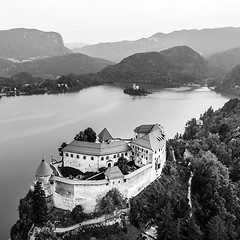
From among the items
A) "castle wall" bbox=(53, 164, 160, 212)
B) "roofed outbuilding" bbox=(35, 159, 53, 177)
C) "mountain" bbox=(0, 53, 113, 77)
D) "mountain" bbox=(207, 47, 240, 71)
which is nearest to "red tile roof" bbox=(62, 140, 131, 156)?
"castle wall" bbox=(53, 164, 160, 212)

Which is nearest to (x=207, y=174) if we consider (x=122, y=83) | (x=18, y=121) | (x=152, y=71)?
(x=18, y=121)

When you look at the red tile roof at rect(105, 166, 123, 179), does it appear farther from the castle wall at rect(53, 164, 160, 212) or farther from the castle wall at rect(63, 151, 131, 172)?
the castle wall at rect(63, 151, 131, 172)

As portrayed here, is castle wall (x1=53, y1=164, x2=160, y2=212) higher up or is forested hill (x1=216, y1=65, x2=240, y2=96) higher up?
forested hill (x1=216, y1=65, x2=240, y2=96)

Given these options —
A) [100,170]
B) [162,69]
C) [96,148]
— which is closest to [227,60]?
[162,69]

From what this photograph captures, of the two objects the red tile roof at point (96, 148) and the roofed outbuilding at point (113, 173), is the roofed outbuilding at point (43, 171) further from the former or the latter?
the roofed outbuilding at point (113, 173)

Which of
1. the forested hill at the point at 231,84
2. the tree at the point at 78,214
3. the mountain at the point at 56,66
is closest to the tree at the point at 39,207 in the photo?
the tree at the point at 78,214

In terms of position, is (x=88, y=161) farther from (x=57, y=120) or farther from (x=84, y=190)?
(x=57, y=120)

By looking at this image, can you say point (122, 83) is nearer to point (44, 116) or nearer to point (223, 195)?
point (44, 116)
